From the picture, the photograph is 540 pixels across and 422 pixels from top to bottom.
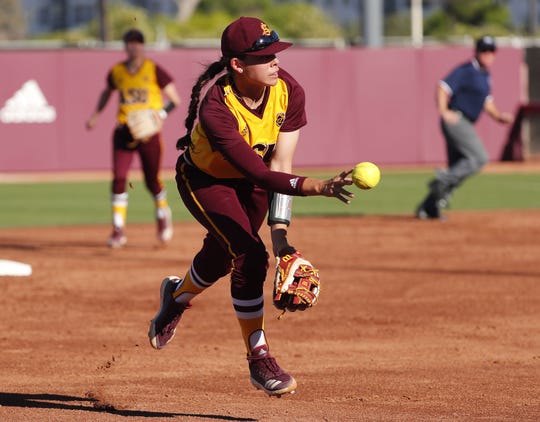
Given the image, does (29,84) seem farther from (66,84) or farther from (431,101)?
(431,101)

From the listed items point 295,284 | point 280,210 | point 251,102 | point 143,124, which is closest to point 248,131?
point 251,102

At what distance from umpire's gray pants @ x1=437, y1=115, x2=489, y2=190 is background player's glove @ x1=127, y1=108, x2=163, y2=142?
4.31m

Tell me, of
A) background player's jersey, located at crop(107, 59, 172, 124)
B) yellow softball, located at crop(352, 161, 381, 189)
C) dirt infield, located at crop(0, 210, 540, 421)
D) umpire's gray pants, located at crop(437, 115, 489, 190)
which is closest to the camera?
yellow softball, located at crop(352, 161, 381, 189)

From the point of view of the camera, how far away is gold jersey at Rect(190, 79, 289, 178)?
6.12 metres

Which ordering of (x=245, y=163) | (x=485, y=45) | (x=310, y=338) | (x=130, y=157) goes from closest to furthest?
(x=245, y=163) → (x=310, y=338) → (x=130, y=157) → (x=485, y=45)

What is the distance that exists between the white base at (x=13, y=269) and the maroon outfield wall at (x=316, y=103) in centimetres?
1335

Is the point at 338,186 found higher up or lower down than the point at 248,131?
lower down

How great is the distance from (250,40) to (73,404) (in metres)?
2.23

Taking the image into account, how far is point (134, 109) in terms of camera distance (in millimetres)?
12938

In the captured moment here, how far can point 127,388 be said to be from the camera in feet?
22.4

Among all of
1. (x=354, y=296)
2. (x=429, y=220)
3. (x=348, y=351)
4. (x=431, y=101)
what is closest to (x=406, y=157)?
(x=431, y=101)

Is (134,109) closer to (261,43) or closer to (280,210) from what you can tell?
(280,210)

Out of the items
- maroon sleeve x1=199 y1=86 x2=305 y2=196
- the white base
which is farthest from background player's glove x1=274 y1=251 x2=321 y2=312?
the white base

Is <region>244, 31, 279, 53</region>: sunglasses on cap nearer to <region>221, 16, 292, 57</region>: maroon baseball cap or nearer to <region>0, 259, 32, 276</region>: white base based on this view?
<region>221, 16, 292, 57</region>: maroon baseball cap
